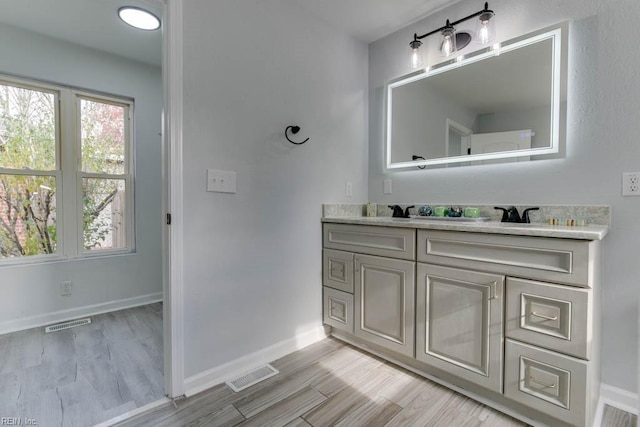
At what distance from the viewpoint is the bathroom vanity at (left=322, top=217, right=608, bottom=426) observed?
118cm

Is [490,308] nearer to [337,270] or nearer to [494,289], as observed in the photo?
[494,289]

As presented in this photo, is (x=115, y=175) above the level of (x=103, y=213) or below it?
above

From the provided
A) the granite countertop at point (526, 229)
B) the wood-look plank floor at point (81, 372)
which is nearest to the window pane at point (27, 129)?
the wood-look plank floor at point (81, 372)

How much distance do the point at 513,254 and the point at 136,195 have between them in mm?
3239

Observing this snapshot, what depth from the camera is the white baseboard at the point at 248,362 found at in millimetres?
1587

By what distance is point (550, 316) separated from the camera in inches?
48.4

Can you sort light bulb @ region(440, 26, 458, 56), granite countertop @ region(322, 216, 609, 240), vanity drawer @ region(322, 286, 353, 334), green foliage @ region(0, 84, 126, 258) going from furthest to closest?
green foliage @ region(0, 84, 126, 258)
vanity drawer @ region(322, 286, 353, 334)
light bulb @ region(440, 26, 458, 56)
granite countertop @ region(322, 216, 609, 240)

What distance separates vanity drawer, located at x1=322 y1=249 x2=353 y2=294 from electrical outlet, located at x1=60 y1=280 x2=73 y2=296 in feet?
7.54

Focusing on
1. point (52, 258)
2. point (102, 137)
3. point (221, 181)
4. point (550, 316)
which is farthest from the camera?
point (102, 137)

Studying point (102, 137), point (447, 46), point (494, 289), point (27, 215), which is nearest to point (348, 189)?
point (447, 46)

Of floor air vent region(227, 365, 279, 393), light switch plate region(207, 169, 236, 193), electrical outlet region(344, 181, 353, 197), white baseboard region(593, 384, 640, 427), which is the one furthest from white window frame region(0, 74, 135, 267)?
white baseboard region(593, 384, 640, 427)

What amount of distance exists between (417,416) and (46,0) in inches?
136

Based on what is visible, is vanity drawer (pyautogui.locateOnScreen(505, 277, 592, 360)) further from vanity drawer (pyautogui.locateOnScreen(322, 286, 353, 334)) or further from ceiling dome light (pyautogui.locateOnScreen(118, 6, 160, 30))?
ceiling dome light (pyautogui.locateOnScreen(118, 6, 160, 30))

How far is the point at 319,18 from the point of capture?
7.04 ft
